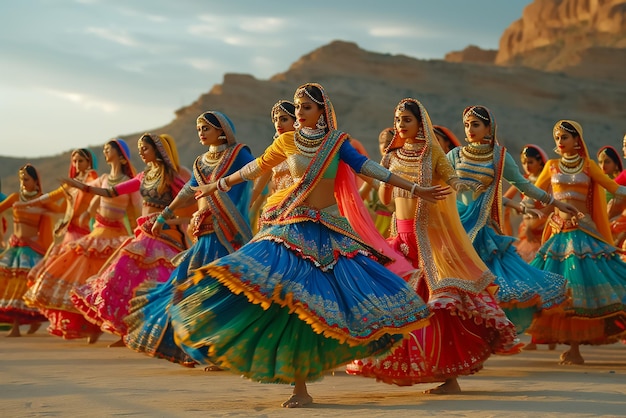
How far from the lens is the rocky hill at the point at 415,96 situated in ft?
216

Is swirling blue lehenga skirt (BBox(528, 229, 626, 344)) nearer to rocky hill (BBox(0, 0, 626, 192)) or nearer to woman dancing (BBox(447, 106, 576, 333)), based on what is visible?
woman dancing (BBox(447, 106, 576, 333))

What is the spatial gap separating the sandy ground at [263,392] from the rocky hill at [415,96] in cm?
4848

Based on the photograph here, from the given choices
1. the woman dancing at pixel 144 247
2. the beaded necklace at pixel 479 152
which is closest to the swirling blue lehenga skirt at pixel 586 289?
the beaded necklace at pixel 479 152

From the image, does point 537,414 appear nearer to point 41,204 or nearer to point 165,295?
point 165,295

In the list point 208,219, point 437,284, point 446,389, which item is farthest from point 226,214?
point 446,389

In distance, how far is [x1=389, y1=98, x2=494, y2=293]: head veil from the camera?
7.94 meters

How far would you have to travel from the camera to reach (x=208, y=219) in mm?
9641

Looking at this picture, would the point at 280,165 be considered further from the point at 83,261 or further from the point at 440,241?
the point at 83,261

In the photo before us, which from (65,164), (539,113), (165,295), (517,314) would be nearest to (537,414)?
(517,314)

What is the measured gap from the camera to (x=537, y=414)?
246 inches

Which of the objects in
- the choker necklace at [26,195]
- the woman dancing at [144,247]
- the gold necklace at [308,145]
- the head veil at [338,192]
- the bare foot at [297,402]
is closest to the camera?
the bare foot at [297,402]

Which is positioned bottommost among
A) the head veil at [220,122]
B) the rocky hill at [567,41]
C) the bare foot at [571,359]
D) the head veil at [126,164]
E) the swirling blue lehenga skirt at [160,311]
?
the bare foot at [571,359]

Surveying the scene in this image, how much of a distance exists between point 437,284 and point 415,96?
69.5 m

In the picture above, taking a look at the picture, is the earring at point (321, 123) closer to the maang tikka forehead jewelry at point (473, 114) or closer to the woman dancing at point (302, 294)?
the woman dancing at point (302, 294)
